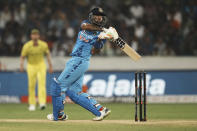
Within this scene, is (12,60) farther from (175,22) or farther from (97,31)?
(97,31)

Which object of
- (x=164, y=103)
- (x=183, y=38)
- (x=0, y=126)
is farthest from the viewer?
(x=183, y=38)

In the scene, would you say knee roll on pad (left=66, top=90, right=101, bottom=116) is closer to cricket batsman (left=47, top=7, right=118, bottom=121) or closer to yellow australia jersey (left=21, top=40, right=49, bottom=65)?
cricket batsman (left=47, top=7, right=118, bottom=121)

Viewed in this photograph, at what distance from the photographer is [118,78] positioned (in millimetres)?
19172

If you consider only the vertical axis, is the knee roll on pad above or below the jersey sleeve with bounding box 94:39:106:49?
below

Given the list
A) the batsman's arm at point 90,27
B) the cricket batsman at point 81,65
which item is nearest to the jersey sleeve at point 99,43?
the cricket batsman at point 81,65

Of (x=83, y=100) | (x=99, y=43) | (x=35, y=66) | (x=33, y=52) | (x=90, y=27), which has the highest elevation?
(x=90, y=27)

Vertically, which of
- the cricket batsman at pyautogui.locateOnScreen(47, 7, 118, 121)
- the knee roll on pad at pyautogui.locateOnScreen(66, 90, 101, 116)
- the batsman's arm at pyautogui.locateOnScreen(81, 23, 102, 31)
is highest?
the batsman's arm at pyautogui.locateOnScreen(81, 23, 102, 31)

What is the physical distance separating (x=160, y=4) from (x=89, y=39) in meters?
9.99

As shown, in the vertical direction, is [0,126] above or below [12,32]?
below

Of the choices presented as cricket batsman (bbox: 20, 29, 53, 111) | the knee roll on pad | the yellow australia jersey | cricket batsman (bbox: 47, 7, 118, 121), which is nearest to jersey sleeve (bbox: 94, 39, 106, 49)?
cricket batsman (bbox: 47, 7, 118, 121)

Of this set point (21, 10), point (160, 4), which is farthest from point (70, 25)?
point (160, 4)

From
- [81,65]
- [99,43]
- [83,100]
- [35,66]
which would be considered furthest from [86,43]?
[35,66]

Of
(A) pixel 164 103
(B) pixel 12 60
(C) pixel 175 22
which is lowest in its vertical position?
(A) pixel 164 103

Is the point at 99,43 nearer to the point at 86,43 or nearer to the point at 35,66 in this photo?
the point at 86,43
